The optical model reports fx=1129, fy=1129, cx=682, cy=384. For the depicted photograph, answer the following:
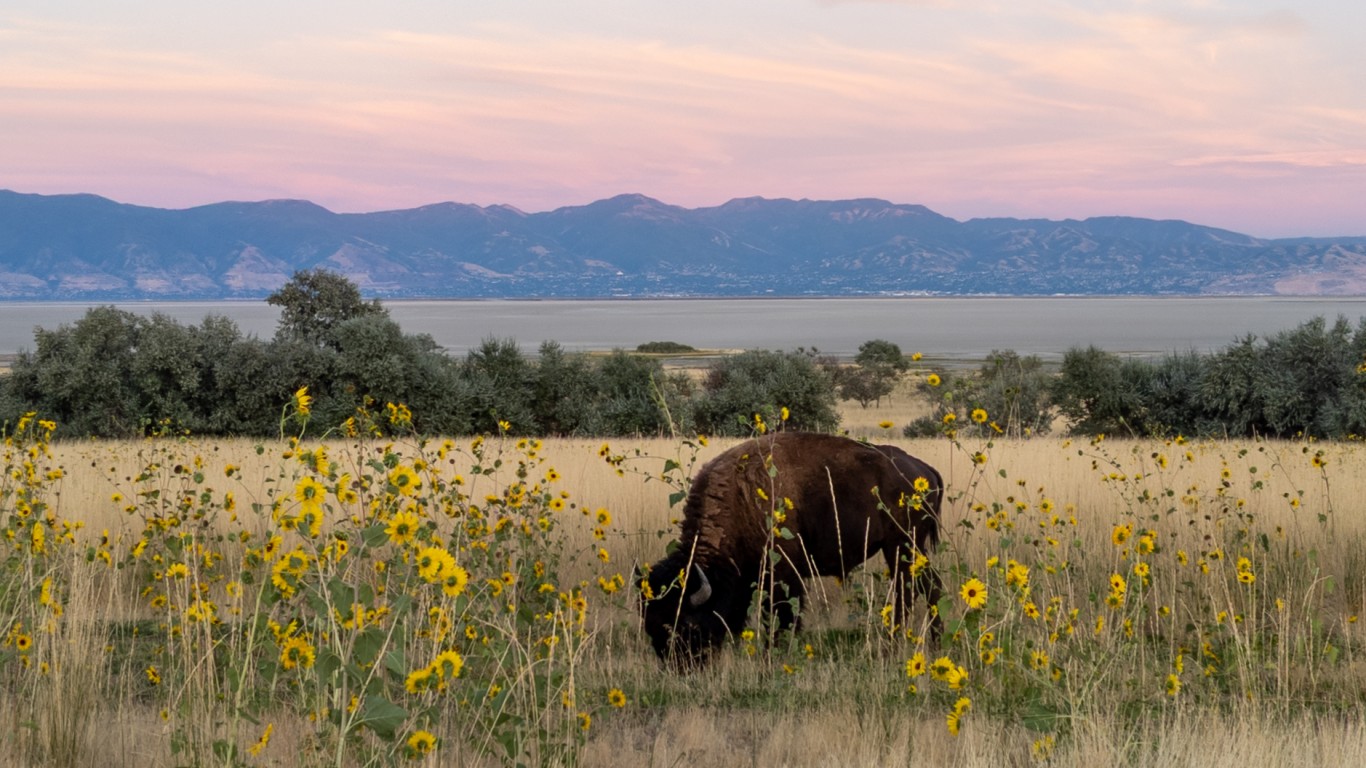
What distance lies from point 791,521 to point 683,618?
116 centimetres

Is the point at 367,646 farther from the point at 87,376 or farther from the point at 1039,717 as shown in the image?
the point at 87,376

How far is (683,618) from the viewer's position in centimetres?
729

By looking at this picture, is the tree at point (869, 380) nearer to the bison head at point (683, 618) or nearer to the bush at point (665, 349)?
the bush at point (665, 349)

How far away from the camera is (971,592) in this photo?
185 inches

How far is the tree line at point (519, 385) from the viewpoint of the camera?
3334 centimetres

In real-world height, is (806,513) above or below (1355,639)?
above

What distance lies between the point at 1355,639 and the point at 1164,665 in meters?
1.75

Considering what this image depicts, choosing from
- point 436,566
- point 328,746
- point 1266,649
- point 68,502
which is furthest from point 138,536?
point 1266,649

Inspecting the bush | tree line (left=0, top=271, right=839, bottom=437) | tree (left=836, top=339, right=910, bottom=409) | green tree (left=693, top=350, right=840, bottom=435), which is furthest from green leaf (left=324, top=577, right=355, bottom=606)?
the bush

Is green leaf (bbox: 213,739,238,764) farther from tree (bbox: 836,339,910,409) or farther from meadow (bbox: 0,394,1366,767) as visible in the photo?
tree (bbox: 836,339,910,409)

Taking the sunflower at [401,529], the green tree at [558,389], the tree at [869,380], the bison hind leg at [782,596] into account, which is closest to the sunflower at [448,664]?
the sunflower at [401,529]

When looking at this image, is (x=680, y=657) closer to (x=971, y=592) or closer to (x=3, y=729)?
(x=971, y=592)

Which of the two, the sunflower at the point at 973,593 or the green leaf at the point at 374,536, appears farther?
the sunflower at the point at 973,593

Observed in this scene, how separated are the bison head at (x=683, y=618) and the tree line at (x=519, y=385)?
80.9 feet
